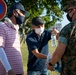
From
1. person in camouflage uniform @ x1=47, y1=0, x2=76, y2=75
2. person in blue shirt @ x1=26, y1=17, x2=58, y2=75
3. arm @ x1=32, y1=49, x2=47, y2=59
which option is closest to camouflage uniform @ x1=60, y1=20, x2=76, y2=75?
person in camouflage uniform @ x1=47, y1=0, x2=76, y2=75

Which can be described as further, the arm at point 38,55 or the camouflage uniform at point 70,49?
the arm at point 38,55

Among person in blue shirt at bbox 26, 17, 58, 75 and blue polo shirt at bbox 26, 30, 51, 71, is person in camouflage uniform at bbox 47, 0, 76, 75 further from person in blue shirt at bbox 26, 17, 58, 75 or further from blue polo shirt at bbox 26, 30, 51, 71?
blue polo shirt at bbox 26, 30, 51, 71

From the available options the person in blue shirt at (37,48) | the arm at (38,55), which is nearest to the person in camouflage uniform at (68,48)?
the arm at (38,55)

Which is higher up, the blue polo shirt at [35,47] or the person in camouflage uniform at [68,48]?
the person in camouflage uniform at [68,48]

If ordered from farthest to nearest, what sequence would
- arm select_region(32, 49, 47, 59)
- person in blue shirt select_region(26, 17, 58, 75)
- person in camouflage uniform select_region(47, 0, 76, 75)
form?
person in blue shirt select_region(26, 17, 58, 75) → arm select_region(32, 49, 47, 59) → person in camouflage uniform select_region(47, 0, 76, 75)

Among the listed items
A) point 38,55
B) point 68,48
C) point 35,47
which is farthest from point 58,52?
point 35,47

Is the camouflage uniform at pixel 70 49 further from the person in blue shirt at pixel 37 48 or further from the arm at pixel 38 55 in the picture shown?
the person in blue shirt at pixel 37 48

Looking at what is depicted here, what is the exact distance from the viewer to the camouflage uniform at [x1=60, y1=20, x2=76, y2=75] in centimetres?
388

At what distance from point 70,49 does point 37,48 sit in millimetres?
1573

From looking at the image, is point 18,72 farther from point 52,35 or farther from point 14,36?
point 52,35

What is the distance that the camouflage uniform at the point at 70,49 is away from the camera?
12.7 ft

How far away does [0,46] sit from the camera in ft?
12.8

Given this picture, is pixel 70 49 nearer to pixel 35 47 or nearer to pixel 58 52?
pixel 58 52

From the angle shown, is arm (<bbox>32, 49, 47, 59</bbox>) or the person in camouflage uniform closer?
the person in camouflage uniform
